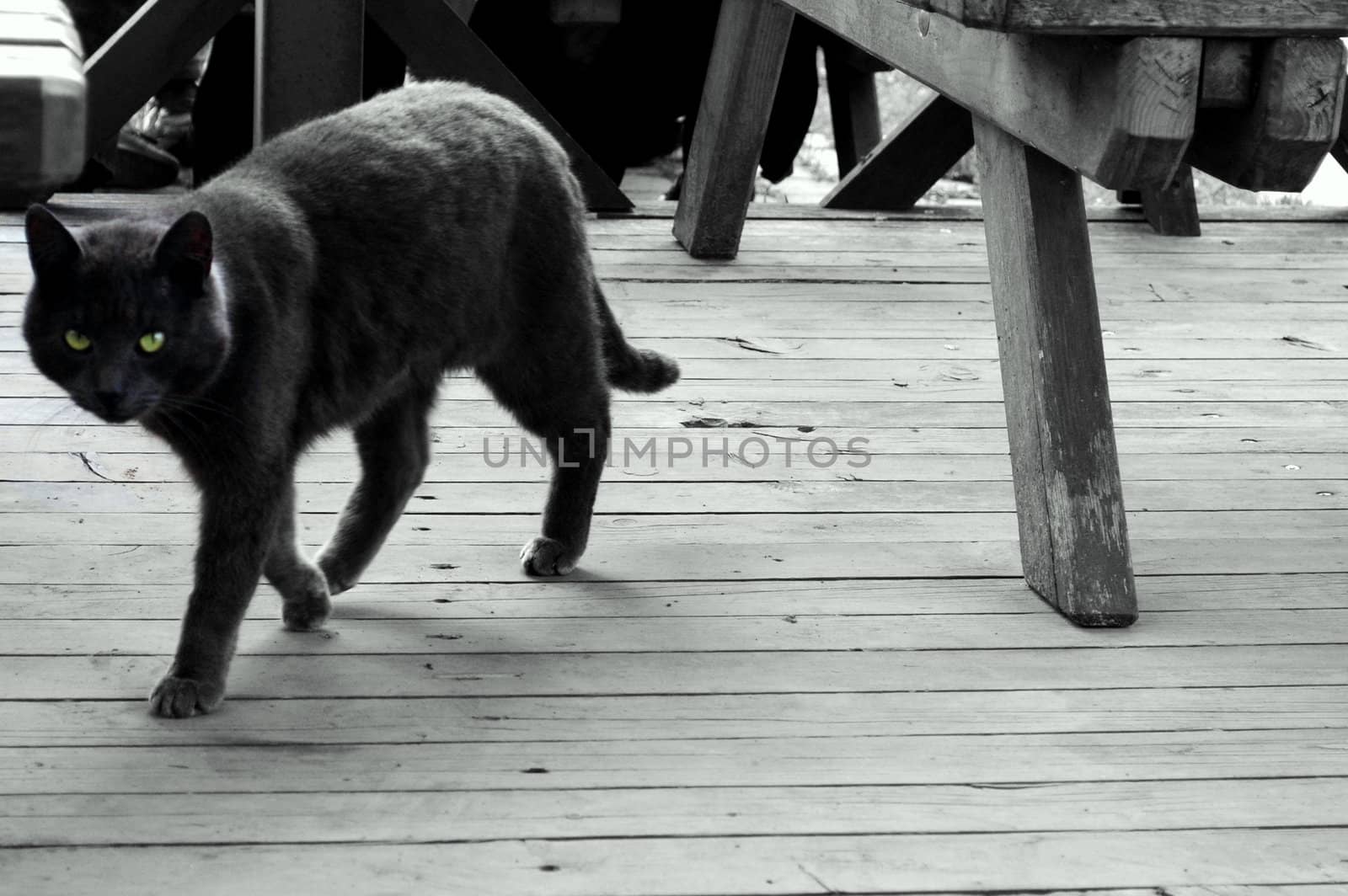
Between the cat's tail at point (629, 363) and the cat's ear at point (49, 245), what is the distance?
3.15 feet

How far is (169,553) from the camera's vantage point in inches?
102

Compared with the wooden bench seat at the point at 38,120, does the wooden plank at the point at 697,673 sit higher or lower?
lower

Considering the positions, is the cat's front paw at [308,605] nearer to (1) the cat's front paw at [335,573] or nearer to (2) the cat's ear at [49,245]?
(1) the cat's front paw at [335,573]

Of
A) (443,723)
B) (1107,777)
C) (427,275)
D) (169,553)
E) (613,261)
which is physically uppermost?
(427,275)

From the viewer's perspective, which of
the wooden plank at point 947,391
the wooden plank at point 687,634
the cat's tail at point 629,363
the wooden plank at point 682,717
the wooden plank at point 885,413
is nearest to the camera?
the wooden plank at point 682,717

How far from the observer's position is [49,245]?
196 cm

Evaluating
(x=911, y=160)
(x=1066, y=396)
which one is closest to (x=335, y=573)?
(x=1066, y=396)

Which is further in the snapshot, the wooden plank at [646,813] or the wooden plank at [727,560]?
the wooden plank at [727,560]

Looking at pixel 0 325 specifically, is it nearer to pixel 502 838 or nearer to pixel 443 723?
pixel 443 723

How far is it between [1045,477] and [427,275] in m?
1.02

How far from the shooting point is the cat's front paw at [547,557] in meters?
2.58

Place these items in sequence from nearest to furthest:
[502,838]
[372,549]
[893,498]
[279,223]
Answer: [502,838]
[279,223]
[372,549]
[893,498]

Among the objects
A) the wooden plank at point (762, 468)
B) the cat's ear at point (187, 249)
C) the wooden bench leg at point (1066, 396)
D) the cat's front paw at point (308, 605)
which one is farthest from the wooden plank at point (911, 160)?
the cat's ear at point (187, 249)

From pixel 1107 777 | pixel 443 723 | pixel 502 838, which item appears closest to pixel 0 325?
pixel 443 723
